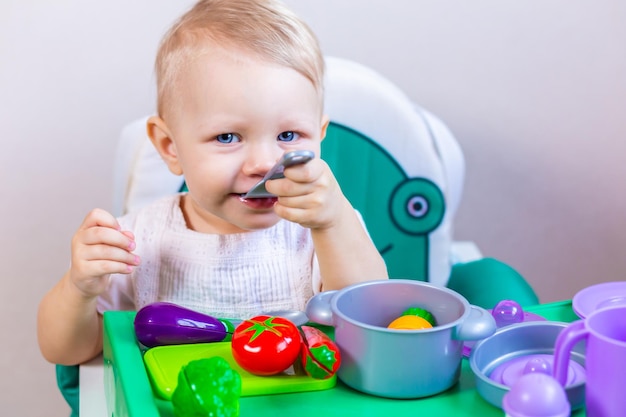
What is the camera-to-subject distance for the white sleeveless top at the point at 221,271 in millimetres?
911

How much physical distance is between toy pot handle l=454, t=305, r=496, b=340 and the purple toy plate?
155 mm

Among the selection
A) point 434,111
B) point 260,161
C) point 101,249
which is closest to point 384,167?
point 434,111

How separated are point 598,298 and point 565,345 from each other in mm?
233

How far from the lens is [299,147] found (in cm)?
83

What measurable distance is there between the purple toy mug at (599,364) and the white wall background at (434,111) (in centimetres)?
88

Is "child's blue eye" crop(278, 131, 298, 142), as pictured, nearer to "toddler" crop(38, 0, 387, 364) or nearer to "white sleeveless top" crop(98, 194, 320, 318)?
Result: "toddler" crop(38, 0, 387, 364)

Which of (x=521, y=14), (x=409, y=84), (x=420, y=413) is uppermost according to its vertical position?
(x=521, y=14)

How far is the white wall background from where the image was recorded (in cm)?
128

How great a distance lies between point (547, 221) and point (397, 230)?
0.45 metres

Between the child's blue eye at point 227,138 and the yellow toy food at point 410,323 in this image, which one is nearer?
the yellow toy food at point 410,323

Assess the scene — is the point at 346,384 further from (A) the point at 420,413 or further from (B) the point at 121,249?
(B) the point at 121,249

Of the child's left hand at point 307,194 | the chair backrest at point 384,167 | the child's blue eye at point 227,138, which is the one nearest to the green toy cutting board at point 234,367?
the child's left hand at point 307,194

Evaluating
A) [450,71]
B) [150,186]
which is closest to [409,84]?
[450,71]

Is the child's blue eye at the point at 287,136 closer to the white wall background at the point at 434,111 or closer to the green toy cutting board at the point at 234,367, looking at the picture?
the green toy cutting board at the point at 234,367
